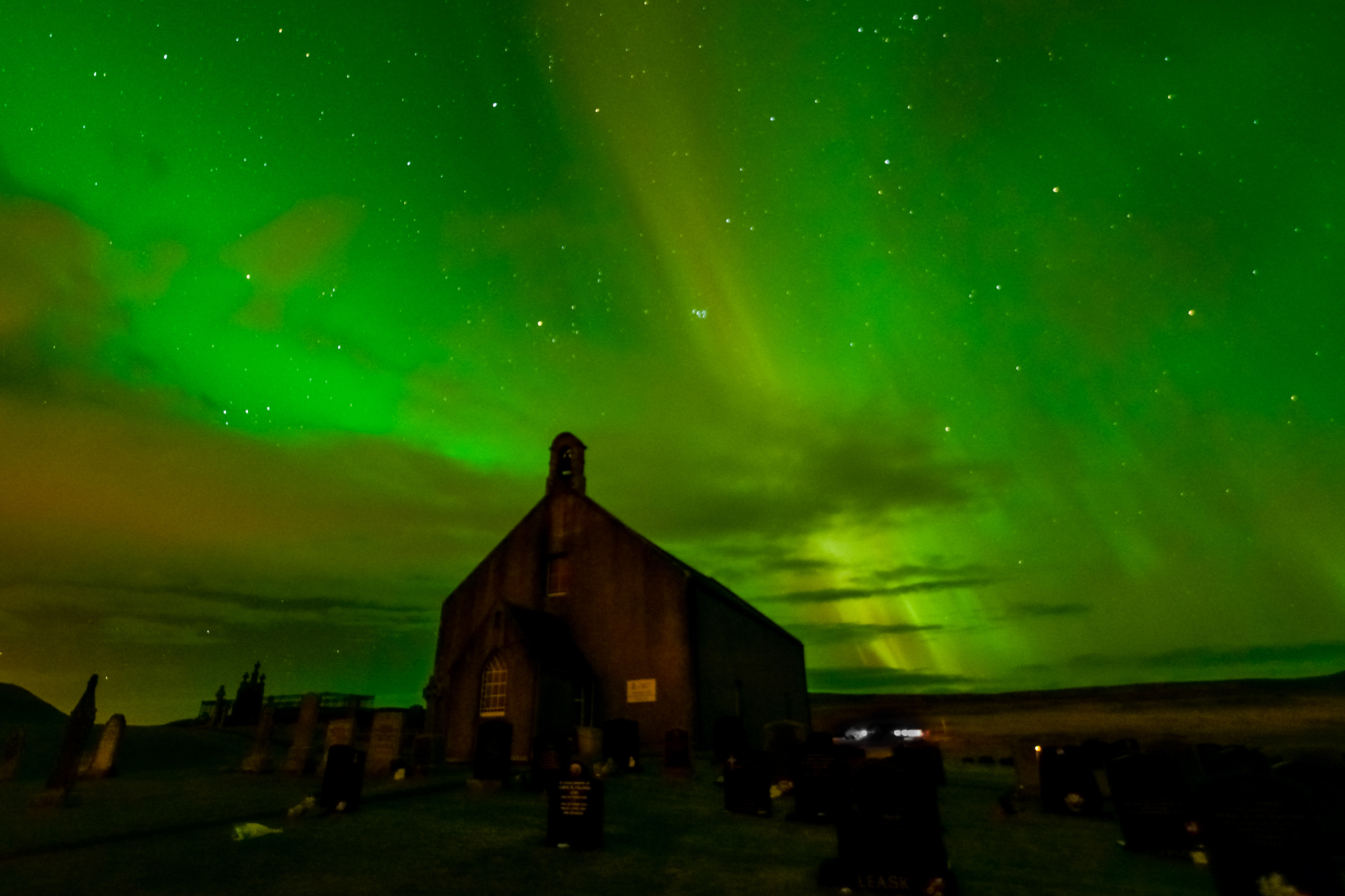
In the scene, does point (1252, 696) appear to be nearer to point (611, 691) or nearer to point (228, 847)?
point (611, 691)

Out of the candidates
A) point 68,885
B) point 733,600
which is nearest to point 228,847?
point 68,885

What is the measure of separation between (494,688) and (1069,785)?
55.6 ft

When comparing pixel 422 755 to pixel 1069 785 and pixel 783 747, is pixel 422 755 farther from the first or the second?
pixel 1069 785

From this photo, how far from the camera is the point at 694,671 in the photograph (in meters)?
22.4

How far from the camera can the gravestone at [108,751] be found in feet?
57.0

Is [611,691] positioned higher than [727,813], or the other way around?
[611,691]

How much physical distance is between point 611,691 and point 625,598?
11.4 feet

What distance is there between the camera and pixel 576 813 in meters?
8.34

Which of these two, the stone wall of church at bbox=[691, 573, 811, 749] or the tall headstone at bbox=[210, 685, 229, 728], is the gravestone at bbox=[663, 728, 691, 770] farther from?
the tall headstone at bbox=[210, 685, 229, 728]

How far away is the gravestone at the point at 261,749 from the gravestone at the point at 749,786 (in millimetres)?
14529

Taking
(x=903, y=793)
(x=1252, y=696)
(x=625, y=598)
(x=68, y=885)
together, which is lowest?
(x=1252, y=696)

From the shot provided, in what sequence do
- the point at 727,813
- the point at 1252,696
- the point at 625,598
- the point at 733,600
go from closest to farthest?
the point at 727,813 → the point at 625,598 → the point at 733,600 → the point at 1252,696

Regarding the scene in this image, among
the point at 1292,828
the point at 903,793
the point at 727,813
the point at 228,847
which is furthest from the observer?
the point at 727,813

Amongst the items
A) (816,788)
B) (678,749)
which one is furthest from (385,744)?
(816,788)
